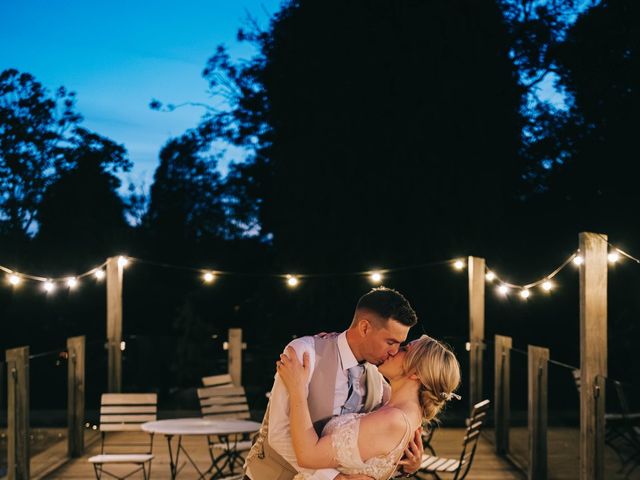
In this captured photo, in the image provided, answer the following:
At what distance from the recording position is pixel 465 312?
59.0ft

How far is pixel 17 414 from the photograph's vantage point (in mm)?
7973

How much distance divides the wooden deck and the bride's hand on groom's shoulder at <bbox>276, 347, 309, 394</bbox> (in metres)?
6.43

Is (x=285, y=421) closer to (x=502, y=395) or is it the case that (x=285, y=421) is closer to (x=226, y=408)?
(x=226, y=408)

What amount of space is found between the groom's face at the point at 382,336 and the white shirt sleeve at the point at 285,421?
172 millimetres

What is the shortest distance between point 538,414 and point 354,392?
563 cm

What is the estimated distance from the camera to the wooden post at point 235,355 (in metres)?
12.6

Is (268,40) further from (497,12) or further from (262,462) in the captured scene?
(262,462)

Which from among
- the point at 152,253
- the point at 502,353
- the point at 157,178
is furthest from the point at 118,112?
the point at 502,353

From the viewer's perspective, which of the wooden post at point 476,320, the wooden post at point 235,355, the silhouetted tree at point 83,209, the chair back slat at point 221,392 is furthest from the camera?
the silhouetted tree at point 83,209

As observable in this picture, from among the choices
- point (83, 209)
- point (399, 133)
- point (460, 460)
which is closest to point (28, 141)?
point (83, 209)

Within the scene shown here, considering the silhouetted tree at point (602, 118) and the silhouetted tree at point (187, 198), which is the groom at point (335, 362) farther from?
the silhouetted tree at point (187, 198)

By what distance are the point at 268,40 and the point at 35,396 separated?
8.28m

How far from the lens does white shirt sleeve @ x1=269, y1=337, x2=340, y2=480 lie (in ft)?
10.5

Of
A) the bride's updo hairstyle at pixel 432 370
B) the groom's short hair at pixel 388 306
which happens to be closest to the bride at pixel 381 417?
the bride's updo hairstyle at pixel 432 370
